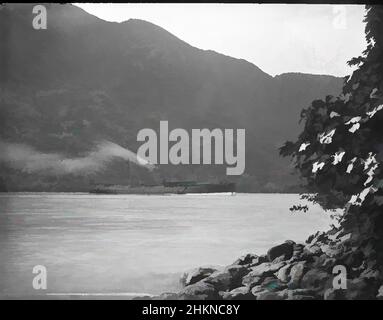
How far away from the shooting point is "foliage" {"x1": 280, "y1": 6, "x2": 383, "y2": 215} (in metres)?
3.90

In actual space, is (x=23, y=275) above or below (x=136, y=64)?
below

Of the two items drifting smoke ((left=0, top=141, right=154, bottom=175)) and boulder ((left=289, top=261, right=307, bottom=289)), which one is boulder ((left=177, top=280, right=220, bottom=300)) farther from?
drifting smoke ((left=0, top=141, right=154, bottom=175))

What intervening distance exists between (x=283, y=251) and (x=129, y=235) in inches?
70.0

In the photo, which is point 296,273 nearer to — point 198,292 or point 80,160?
point 198,292

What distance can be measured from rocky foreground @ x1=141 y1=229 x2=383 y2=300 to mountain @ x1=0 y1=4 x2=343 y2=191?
78 centimetres

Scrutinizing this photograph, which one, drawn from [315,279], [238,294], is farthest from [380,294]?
[238,294]

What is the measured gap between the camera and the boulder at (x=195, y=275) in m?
4.77

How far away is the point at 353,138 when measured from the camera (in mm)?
3965

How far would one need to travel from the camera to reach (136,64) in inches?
201

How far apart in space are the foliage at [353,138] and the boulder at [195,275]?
1534 millimetres

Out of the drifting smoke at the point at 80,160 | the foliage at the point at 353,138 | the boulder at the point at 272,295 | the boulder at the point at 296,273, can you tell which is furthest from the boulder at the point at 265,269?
the drifting smoke at the point at 80,160

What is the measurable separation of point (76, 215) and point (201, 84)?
214cm

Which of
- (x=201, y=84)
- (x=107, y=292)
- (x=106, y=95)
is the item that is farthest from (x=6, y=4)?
(x=107, y=292)
